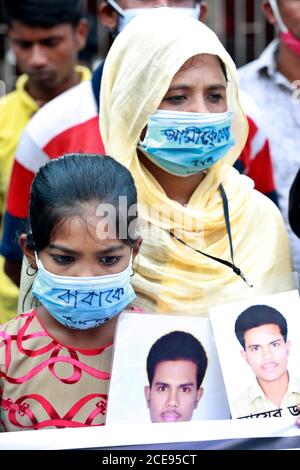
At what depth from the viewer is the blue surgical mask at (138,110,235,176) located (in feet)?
11.5

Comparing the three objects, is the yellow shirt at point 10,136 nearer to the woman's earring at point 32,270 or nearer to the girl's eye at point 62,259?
the woman's earring at point 32,270

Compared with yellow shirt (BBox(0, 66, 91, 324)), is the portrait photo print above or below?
below

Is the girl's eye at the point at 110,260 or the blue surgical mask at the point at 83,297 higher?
the girl's eye at the point at 110,260

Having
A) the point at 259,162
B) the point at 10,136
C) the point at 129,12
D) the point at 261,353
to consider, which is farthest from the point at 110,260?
the point at 10,136

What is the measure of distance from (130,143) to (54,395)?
89 centimetres

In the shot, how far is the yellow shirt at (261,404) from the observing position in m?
3.06

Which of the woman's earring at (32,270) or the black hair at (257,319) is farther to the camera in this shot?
the woman's earring at (32,270)

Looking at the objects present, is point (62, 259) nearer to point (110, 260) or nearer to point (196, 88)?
point (110, 260)

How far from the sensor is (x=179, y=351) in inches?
124

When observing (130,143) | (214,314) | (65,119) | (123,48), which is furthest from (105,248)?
(65,119)

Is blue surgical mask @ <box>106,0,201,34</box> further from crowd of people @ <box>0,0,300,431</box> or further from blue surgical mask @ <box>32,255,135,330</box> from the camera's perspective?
blue surgical mask @ <box>32,255,135,330</box>

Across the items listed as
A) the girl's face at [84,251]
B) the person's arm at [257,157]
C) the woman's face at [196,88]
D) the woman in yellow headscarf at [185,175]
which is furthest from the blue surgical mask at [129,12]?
the girl's face at [84,251]

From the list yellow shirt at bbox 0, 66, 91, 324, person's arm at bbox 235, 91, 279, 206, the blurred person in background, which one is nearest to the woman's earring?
the blurred person in background

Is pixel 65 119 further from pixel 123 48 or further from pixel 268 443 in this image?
pixel 268 443
